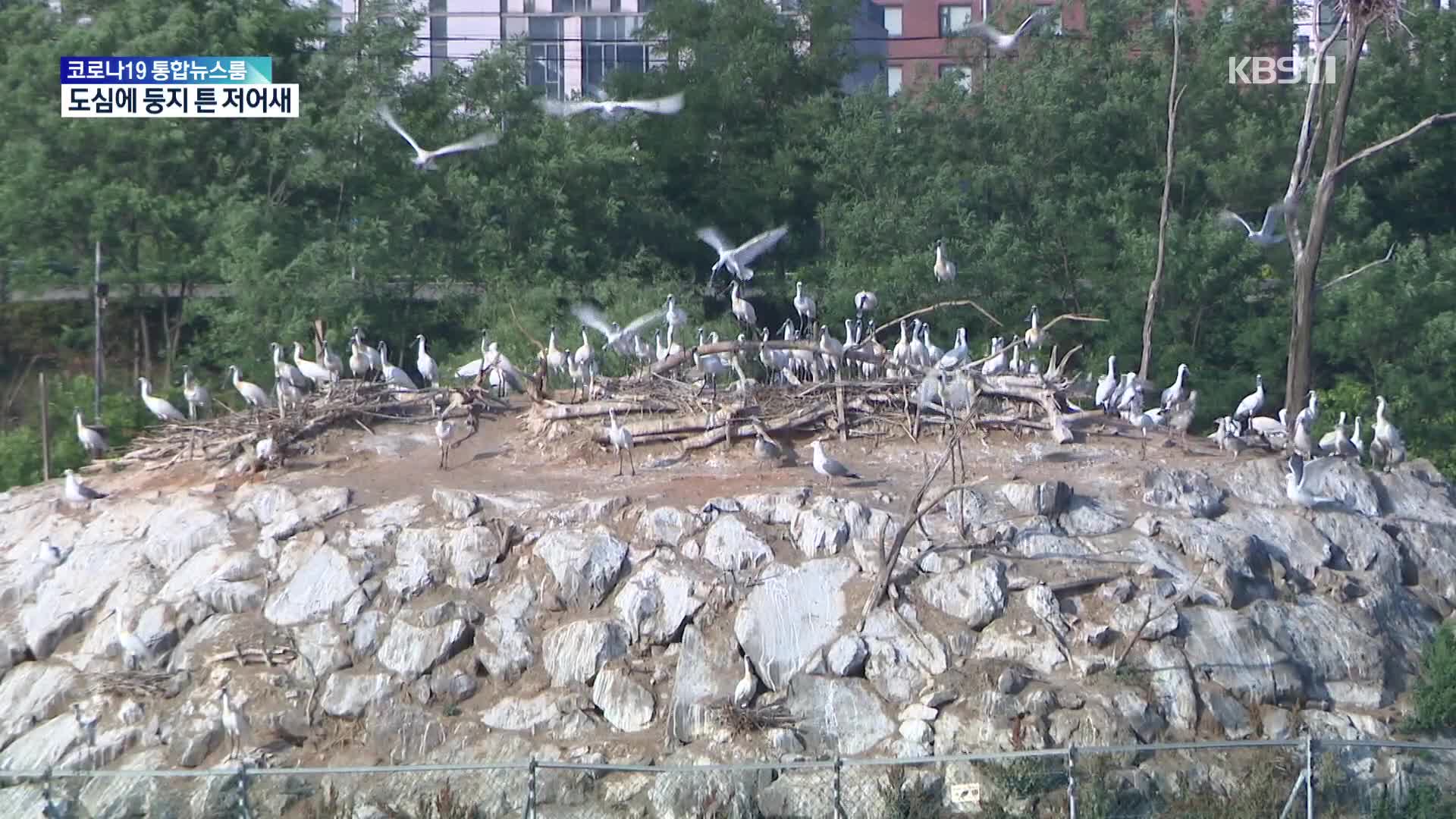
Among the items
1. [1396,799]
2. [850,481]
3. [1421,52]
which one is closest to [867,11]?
[1421,52]

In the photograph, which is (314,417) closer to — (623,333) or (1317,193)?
(623,333)

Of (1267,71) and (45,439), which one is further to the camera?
Result: (1267,71)

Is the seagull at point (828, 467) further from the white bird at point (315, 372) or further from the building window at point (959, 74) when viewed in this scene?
the building window at point (959, 74)

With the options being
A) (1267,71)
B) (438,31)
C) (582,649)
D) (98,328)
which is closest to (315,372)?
(98,328)

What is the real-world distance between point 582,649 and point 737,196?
64.9 ft

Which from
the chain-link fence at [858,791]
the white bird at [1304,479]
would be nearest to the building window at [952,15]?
the white bird at [1304,479]

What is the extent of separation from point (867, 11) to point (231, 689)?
132ft

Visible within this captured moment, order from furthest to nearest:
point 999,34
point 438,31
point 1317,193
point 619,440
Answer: point 438,31 → point 999,34 → point 1317,193 → point 619,440

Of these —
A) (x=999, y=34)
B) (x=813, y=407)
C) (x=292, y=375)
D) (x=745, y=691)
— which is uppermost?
(x=999, y=34)

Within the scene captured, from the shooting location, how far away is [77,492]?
20.0 meters

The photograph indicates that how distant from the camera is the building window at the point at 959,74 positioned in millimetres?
34969

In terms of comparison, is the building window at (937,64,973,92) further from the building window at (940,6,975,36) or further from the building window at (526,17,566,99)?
the building window at (940,6,975,36)

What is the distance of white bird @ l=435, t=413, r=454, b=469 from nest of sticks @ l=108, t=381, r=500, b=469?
2.53 feet

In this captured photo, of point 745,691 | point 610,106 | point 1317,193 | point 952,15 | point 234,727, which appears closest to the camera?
point 745,691
